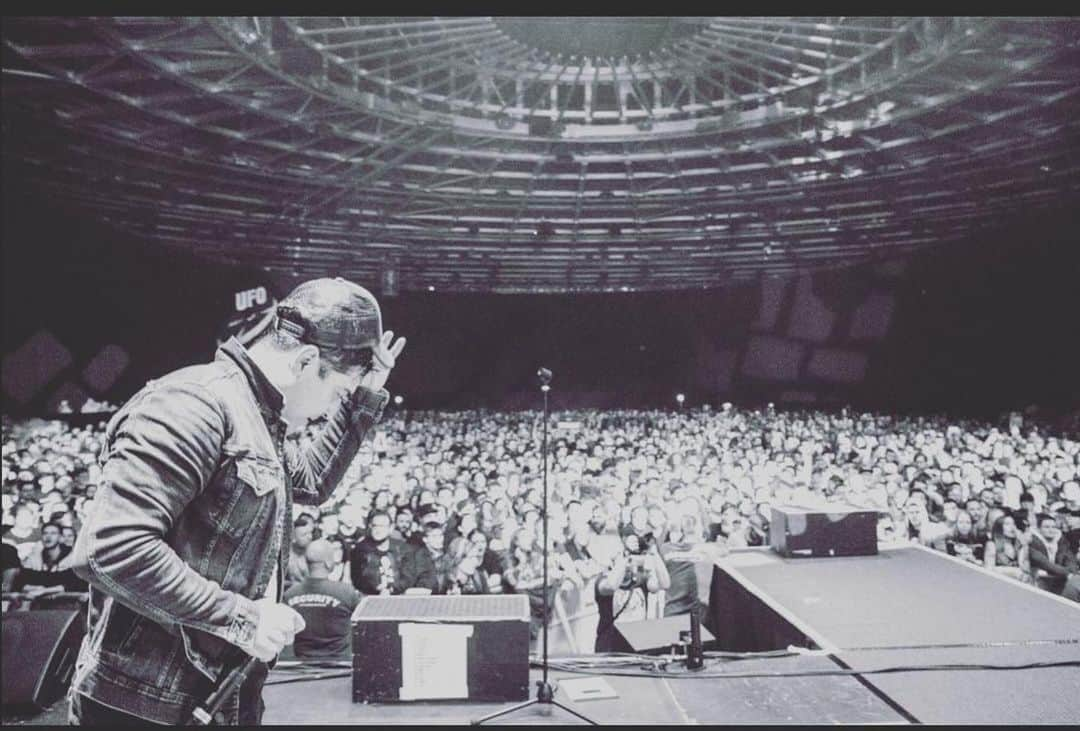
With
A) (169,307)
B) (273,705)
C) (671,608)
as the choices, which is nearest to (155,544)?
(273,705)

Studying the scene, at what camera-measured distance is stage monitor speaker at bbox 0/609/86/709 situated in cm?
281

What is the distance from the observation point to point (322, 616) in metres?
3.81

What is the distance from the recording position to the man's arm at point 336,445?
1.75 m

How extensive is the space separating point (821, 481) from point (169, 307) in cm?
1219

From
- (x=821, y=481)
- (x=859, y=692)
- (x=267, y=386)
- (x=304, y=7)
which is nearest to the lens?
(x=267, y=386)

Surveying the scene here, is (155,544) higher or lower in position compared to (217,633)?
higher

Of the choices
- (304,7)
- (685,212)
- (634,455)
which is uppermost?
(685,212)

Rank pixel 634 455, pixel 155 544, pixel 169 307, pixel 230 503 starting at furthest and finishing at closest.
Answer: pixel 169 307, pixel 634 455, pixel 230 503, pixel 155 544

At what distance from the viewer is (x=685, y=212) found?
15.0 m

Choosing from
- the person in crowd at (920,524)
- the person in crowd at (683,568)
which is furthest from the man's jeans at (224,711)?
the person in crowd at (920,524)

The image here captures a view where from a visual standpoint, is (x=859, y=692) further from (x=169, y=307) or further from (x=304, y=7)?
(x=169, y=307)

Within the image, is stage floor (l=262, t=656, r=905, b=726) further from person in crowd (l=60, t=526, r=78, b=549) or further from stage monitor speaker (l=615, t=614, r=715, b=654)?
person in crowd (l=60, t=526, r=78, b=549)

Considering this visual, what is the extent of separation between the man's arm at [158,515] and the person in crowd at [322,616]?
266cm

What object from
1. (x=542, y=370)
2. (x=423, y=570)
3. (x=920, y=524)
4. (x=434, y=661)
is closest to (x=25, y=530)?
(x=423, y=570)
